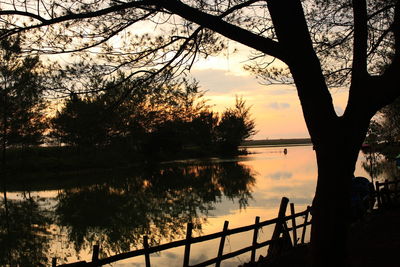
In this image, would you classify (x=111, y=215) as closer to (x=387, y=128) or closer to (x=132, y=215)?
(x=132, y=215)

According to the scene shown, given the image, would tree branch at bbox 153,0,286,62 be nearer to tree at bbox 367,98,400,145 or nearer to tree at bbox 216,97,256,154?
tree at bbox 367,98,400,145

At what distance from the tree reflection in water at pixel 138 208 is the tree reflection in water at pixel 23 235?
955 mm

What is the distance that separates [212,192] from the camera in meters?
25.2

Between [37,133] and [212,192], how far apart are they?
29.2m

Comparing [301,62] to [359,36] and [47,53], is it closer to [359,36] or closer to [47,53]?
[359,36]

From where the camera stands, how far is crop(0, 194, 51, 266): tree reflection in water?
12.4 meters

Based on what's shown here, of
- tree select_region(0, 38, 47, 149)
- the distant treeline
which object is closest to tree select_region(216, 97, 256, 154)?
the distant treeline

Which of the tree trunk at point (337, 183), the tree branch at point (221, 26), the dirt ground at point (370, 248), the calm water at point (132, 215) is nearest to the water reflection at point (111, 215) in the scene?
the calm water at point (132, 215)

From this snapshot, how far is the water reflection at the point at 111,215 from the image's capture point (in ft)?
44.5

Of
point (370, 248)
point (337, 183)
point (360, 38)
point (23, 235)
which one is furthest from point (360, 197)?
point (23, 235)

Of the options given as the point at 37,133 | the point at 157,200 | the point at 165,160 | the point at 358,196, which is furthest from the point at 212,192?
the point at 165,160

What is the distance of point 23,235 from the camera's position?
15469 mm

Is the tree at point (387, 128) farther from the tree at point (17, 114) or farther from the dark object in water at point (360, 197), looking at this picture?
the tree at point (17, 114)

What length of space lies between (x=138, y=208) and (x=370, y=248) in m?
12.8
